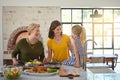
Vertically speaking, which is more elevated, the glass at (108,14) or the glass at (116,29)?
the glass at (108,14)

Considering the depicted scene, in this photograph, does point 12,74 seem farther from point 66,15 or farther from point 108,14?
→ point 108,14

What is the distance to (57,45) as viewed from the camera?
3648 mm

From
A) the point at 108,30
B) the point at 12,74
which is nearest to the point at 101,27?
the point at 108,30

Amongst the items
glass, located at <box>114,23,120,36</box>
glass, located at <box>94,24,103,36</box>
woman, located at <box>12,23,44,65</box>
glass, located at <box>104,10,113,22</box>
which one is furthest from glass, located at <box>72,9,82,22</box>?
woman, located at <box>12,23,44,65</box>

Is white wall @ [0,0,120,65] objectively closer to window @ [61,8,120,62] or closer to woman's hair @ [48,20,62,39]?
window @ [61,8,120,62]

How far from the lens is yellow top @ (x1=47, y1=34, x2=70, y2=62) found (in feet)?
11.8

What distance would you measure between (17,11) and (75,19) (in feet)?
9.88

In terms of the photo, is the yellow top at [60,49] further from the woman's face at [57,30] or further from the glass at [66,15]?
the glass at [66,15]

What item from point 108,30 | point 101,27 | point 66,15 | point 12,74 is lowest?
point 12,74

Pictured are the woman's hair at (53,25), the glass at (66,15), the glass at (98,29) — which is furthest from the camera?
the glass at (98,29)

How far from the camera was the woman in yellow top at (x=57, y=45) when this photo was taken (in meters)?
3.58

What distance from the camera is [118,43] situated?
10.2 meters

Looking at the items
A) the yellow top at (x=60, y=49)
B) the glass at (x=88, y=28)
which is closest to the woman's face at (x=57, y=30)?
the yellow top at (x=60, y=49)

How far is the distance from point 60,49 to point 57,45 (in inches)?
3.0
